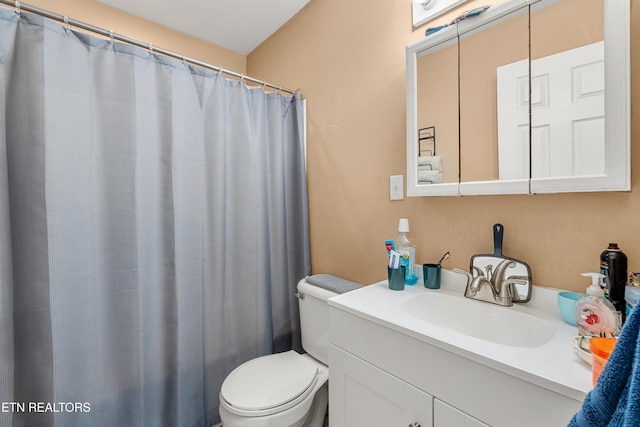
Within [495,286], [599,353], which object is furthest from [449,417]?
[495,286]

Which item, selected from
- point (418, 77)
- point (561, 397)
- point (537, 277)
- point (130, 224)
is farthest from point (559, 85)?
point (130, 224)

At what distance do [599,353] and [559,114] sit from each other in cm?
68

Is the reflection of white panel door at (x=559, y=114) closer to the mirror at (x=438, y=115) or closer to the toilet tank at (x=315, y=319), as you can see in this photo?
the mirror at (x=438, y=115)

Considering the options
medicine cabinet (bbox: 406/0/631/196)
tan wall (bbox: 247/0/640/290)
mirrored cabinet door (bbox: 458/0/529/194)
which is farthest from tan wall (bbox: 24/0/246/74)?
mirrored cabinet door (bbox: 458/0/529/194)

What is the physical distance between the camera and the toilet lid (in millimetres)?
1100

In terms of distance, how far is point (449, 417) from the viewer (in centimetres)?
70

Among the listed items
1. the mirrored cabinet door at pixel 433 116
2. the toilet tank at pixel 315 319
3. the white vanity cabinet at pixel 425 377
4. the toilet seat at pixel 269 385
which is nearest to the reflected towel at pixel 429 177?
the mirrored cabinet door at pixel 433 116

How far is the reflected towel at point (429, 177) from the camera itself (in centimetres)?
113

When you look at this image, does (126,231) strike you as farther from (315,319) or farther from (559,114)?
(559,114)

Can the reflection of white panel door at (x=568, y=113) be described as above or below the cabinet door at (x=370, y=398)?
above

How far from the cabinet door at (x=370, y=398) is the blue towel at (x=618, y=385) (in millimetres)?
410

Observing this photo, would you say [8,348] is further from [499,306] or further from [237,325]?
[499,306]

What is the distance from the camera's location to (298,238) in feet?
5.86

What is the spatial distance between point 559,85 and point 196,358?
1.81m
